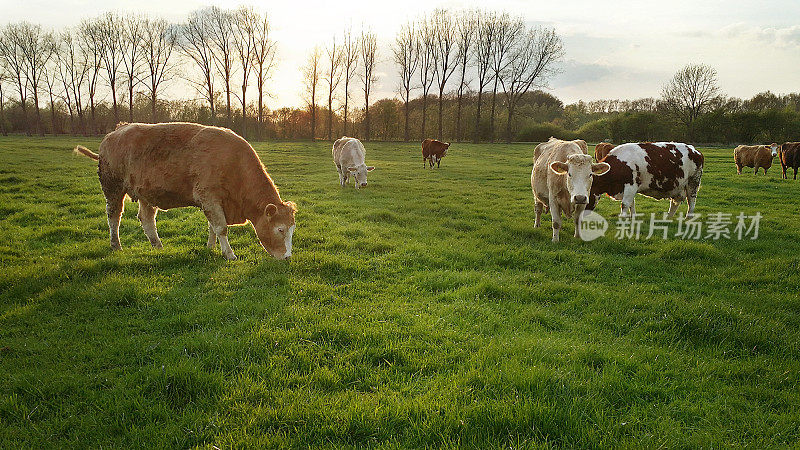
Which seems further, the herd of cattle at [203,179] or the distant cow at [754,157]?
the distant cow at [754,157]

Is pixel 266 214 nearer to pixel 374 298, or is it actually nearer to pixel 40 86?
pixel 374 298

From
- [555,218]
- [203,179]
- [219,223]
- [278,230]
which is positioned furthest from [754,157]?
[203,179]

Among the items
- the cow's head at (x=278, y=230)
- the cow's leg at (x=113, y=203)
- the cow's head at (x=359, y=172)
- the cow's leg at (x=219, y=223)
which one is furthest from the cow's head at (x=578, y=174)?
the cow's head at (x=359, y=172)

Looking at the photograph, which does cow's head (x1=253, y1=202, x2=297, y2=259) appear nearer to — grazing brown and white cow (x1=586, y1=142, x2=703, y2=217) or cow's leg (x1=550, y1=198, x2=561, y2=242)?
cow's leg (x1=550, y1=198, x2=561, y2=242)

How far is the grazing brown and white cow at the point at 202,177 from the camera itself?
700cm

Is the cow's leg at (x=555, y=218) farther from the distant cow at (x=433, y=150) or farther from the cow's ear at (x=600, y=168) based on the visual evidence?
the distant cow at (x=433, y=150)

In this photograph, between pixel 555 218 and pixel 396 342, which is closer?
pixel 396 342

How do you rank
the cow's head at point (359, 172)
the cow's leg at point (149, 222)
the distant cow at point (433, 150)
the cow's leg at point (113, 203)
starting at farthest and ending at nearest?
the distant cow at point (433, 150)
the cow's head at point (359, 172)
the cow's leg at point (149, 222)
the cow's leg at point (113, 203)

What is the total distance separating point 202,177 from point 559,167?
675cm

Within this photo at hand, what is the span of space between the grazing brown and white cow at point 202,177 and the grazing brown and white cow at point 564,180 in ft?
17.8

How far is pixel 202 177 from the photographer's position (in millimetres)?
6988

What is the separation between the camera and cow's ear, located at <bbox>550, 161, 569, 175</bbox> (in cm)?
820

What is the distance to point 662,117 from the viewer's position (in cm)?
5541

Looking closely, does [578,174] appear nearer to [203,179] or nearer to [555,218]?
[555,218]
